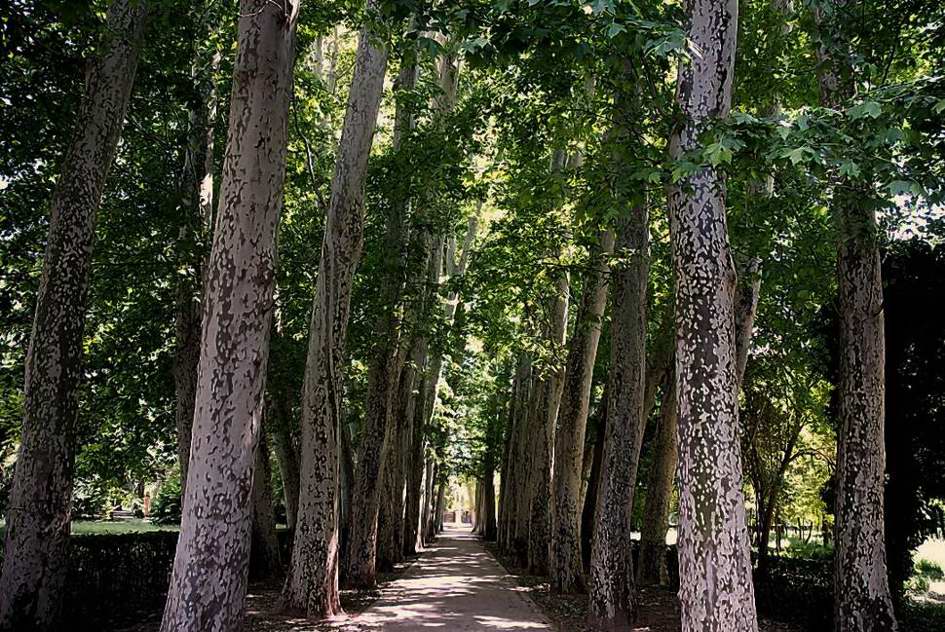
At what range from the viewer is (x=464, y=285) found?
50.2 feet

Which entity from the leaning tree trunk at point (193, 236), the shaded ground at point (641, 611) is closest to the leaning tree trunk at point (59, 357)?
the leaning tree trunk at point (193, 236)

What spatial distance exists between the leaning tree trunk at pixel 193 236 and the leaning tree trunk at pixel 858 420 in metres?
9.53

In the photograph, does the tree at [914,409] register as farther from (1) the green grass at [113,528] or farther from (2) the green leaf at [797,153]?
(1) the green grass at [113,528]

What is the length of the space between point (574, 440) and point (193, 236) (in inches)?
317

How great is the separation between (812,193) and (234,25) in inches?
395

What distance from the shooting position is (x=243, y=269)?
19.8 feet

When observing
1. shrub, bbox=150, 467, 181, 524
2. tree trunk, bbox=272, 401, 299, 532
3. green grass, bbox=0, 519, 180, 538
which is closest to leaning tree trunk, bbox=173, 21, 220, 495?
tree trunk, bbox=272, 401, 299, 532

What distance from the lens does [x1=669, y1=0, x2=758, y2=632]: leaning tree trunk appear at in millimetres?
5535

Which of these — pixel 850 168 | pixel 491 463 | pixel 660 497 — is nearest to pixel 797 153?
pixel 850 168

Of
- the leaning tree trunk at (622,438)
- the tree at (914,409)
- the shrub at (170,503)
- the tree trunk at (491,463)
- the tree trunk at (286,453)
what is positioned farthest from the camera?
the tree trunk at (491,463)

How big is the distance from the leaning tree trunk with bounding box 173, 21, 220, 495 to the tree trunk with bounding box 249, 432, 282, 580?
2858 mm

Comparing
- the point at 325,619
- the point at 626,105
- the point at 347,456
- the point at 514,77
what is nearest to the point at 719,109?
the point at 626,105

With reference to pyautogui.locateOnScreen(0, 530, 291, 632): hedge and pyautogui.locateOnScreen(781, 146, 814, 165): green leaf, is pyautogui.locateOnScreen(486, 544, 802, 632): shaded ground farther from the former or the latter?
pyautogui.locateOnScreen(781, 146, 814, 165): green leaf

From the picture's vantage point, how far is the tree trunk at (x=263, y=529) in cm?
1516
